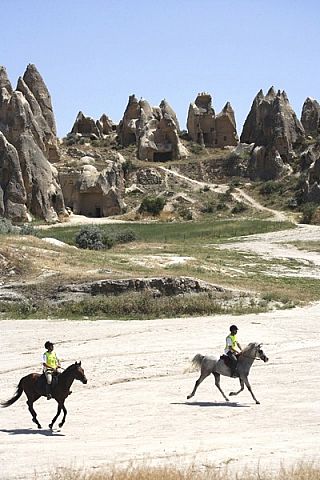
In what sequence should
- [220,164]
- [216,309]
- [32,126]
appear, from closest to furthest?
[216,309], [32,126], [220,164]

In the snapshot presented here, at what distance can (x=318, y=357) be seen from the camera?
818 inches

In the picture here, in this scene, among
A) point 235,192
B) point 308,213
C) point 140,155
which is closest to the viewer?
point 308,213

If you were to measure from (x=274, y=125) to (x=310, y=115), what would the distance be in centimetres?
1563

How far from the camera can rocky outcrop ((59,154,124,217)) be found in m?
74.8

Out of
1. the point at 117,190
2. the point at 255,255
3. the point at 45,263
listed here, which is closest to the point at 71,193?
the point at 117,190

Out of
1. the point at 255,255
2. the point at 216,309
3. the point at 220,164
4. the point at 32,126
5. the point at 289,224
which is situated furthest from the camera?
the point at 220,164

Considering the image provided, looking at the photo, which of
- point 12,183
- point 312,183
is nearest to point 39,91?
point 12,183

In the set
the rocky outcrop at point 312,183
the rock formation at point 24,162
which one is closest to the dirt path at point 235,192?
the rocky outcrop at point 312,183

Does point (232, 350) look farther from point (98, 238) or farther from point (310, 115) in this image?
point (310, 115)

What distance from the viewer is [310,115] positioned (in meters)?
105

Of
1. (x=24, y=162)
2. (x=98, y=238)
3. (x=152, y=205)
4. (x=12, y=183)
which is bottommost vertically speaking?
(x=98, y=238)

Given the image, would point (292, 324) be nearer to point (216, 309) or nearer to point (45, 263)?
point (216, 309)

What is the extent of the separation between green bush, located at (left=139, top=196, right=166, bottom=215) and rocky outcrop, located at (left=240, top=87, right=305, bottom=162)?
17.7 m

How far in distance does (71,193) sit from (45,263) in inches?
1711
